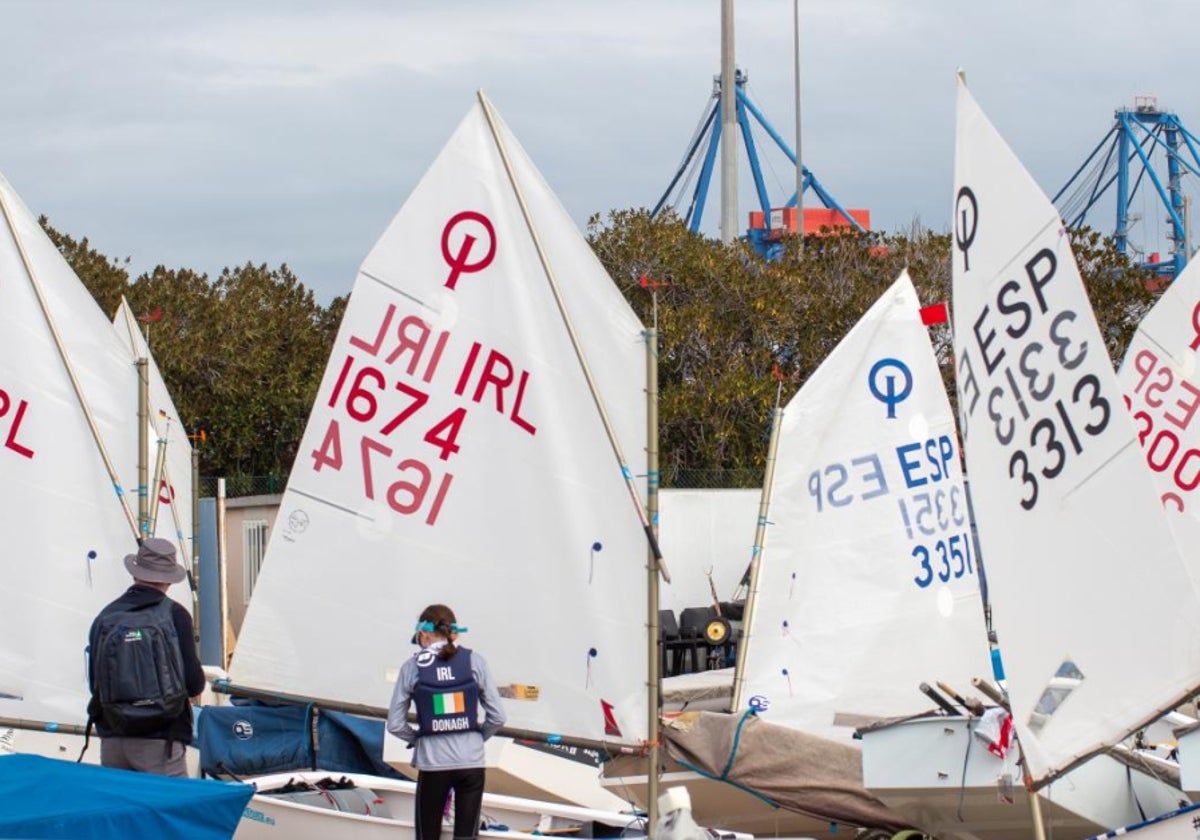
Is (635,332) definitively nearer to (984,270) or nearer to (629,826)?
(984,270)

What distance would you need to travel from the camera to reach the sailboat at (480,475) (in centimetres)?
959

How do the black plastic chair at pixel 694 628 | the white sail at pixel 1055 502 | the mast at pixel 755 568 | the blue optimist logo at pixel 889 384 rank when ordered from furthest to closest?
1. the black plastic chair at pixel 694 628
2. the blue optimist logo at pixel 889 384
3. the mast at pixel 755 568
4. the white sail at pixel 1055 502

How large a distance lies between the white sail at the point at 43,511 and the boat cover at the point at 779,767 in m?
3.77

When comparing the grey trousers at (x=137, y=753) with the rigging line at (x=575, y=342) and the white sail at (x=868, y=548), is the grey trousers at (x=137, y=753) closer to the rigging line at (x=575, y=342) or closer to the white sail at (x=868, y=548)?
the rigging line at (x=575, y=342)

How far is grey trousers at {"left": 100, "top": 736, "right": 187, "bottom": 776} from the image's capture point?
8578mm

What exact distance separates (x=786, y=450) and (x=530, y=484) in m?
5.10

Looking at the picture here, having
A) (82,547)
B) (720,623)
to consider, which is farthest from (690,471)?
(82,547)

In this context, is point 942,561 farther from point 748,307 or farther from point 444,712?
point 748,307

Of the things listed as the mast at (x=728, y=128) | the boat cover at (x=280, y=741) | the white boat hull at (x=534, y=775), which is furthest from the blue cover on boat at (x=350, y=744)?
the mast at (x=728, y=128)

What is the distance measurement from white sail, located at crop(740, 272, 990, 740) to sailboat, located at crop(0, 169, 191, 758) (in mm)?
4992

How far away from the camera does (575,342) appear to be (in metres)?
9.53

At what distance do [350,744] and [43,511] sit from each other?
108 inches

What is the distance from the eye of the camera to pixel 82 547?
11.5 metres

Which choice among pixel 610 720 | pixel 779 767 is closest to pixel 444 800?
pixel 610 720
